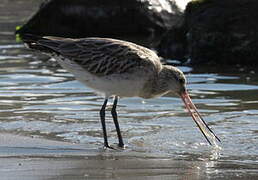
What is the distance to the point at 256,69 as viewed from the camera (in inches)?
542

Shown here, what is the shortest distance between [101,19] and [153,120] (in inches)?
327

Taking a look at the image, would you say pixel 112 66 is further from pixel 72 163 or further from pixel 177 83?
pixel 72 163

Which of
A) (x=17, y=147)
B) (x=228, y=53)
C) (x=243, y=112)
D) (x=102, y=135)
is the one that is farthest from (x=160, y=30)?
(x=17, y=147)

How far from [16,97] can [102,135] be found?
8.61 feet

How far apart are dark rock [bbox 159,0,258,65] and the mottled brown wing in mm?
5403

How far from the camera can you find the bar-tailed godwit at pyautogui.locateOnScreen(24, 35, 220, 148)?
29.4ft

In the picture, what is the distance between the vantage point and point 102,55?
9.08 meters

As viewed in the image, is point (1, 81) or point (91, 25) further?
point (91, 25)

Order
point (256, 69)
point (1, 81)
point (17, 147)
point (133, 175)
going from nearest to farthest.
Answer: point (133, 175), point (17, 147), point (1, 81), point (256, 69)

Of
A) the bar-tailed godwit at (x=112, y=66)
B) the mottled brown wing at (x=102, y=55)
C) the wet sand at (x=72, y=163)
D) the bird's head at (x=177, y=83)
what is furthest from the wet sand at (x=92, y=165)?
the bird's head at (x=177, y=83)

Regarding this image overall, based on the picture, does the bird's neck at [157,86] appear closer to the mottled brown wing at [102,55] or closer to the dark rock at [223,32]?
the mottled brown wing at [102,55]

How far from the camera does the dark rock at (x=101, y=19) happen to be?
17.9 m

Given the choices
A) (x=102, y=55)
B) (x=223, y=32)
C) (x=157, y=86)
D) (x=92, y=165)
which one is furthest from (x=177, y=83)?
(x=223, y=32)

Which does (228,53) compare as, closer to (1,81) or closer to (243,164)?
(1,81)
